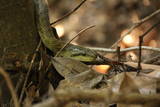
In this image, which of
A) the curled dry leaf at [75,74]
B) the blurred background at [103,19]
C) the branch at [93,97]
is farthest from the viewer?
the blurred background at [103,19]

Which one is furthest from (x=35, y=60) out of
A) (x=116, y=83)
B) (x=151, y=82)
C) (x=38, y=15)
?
(x=151, y=82)

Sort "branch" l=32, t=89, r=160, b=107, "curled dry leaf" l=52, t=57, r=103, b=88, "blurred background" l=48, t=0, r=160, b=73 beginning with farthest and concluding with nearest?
"blurred background" l=48, t=0, r=160, b=73, "curled dry leaf" l=52, t=57, r=103, b=88, "branch" l=32, t=89, r=160, b=107

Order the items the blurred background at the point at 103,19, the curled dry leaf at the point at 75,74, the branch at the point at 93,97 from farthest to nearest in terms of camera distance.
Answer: the blurred background at the point at 103,19, the curled dry leaf at the point at 75,74, the branch at the point at 93,97

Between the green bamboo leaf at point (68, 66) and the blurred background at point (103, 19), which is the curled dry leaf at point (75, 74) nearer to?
the green bamboo leaf at point (68, 66)

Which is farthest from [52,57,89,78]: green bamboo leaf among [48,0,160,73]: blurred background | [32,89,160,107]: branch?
[48,0,160,73]: blurred background

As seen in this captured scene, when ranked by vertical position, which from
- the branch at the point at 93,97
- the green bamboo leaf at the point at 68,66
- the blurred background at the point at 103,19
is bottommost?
the branch at the point at 93,97

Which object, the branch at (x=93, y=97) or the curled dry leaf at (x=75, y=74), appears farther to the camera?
the curled dry leaf at (x=75, y=74)

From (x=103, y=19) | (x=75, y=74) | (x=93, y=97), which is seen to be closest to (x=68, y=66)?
(x=75, y=74)

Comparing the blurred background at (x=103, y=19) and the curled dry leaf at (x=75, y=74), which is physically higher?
the blurred background at (x=103, y=19)

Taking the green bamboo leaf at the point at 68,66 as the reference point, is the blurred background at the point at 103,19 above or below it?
above

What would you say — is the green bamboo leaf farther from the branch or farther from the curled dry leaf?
the branch

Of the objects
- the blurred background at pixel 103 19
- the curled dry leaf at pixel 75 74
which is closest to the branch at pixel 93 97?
the curled dry leaf at pixel 75 74
